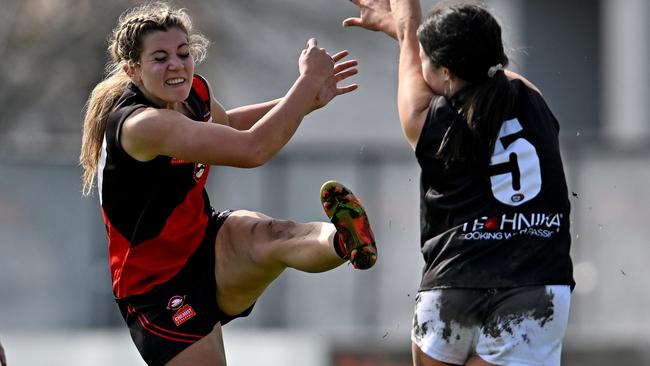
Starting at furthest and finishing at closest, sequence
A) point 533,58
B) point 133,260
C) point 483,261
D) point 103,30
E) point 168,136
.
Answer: point 533,58, point 103,30, point 133,260, point 168,136, point 483,261

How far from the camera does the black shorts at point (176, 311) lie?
210 inches

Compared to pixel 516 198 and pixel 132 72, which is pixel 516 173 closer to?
pixel 516 198

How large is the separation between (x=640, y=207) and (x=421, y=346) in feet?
17.4

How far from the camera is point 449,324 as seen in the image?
4523 millimetres

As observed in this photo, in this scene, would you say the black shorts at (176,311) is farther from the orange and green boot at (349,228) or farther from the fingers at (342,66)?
the fingers at (342,66)

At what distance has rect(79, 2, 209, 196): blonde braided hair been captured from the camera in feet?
16.9

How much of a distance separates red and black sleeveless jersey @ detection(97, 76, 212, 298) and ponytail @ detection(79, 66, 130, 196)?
72mm

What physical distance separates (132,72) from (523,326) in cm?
180

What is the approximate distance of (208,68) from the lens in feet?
50.5

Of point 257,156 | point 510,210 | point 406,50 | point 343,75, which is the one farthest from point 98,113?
point 510,210

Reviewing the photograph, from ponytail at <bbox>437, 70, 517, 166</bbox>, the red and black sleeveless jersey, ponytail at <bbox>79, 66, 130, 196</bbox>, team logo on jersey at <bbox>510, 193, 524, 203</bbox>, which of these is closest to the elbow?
the red and black sleeveless jersey

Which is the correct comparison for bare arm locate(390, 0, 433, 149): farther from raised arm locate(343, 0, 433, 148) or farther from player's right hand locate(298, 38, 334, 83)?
player's right hand locate(298, 38, 334, 83)

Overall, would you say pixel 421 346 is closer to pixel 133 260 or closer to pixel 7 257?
pixel 133 260

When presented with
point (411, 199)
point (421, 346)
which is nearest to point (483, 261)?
point (421, 346)
